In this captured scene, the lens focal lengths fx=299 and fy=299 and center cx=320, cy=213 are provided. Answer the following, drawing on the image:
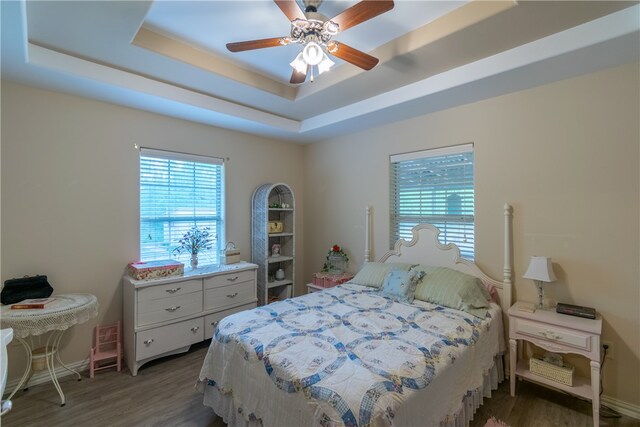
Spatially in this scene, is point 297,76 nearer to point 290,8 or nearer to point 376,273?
point 290,8

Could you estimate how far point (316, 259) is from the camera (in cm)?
442

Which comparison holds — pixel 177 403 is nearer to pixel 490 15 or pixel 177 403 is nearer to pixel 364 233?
pixel 364 233

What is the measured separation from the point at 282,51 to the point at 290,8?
0.87 meters

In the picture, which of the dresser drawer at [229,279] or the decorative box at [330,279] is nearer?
the dresser drawer at [229,279]

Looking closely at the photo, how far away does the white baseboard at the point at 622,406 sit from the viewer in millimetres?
2104

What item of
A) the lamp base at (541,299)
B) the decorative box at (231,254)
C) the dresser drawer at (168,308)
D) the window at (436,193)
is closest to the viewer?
the lamp base at (541,299)

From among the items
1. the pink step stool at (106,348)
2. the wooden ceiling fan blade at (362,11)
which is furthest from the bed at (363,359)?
the wooden ceiling fan blade at (362,11)

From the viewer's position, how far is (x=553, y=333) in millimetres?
2127

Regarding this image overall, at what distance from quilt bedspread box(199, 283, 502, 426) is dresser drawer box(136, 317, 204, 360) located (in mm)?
925

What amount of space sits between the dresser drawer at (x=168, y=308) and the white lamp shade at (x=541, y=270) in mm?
2988

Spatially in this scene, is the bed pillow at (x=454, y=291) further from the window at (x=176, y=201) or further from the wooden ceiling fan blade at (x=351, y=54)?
the window at (x=176, y=201)

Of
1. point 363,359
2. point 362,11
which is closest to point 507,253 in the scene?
point 363,359

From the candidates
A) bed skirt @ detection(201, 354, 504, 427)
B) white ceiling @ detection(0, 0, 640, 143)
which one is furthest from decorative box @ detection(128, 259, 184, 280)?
white ceiling @ detection(0, 0, 640, 143)

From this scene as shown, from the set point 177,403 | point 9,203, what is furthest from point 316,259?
point 9,203
